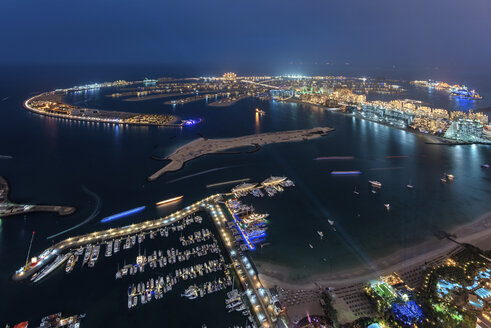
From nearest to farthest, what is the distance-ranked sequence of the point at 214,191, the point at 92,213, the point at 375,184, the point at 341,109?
the point at 92,213 → the point at 214,191 → the point at 375,184 → the point at 341,109

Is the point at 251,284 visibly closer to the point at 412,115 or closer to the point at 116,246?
the point at 116,246

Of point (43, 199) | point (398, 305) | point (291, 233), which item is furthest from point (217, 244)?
point (43, 199)

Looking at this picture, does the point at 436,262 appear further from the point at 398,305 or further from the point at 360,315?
the point at 360,315

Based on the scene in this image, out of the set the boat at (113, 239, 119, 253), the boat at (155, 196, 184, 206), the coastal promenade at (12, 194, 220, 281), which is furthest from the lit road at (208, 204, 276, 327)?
the boat at (113, 239, 119, 253)

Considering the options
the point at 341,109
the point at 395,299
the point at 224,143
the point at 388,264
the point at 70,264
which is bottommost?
the point at 395,299

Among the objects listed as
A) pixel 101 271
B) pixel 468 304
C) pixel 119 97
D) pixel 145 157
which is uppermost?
pixel 119 97

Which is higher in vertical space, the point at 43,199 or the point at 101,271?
the point at 43,199

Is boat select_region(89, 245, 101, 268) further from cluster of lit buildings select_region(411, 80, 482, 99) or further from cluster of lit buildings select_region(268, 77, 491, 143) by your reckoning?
cluster of lit buildings select_region(411, 80, 482, 99)

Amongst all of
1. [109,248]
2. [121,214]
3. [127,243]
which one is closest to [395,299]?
[127,243]
